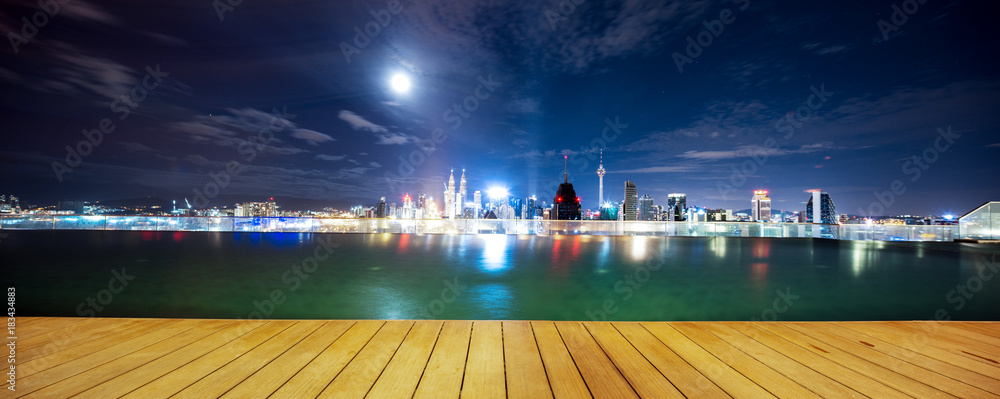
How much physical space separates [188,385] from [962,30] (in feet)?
59.8

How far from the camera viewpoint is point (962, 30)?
399 inches

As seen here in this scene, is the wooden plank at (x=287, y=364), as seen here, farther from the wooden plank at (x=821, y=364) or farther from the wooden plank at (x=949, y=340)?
the wooden plank at (x=949, y=340)

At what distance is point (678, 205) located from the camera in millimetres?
28031

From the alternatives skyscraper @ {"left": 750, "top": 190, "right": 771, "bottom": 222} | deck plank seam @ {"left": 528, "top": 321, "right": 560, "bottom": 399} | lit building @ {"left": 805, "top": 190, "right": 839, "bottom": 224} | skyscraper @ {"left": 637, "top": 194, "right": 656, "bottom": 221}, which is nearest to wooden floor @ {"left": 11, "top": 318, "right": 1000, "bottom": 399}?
deck plank seam @ {"left": 528, "top": 321, "right": 560, "bottom": 399}

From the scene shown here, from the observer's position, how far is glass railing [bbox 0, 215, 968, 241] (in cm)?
1245

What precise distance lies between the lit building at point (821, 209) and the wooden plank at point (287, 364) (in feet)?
78.5

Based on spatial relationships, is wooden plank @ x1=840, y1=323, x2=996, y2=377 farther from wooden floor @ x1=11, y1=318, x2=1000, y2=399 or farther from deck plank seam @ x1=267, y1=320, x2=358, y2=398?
deck plank seam @ x1=267, y1=320, x2=358, y2=398

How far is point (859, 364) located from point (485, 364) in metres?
1.83

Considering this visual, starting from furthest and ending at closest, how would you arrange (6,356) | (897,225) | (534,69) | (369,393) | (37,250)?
1. (534,69)
2. (897,225)
3. (37,250)
4. (6,356)
5. (369,393)

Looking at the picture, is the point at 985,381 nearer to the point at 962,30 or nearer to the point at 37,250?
the point at 37,250

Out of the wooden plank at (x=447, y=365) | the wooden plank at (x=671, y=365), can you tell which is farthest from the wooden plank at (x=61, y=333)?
the wooden plank at (x=671, y=365)

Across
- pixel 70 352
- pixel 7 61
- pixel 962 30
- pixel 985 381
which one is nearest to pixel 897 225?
pixel 962 30

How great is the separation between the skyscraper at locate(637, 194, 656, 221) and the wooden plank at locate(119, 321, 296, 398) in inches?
1606

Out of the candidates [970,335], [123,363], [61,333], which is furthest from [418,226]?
[970,335]
